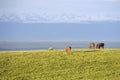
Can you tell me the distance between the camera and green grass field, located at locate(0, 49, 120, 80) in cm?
5219

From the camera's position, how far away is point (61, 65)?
57531 mm

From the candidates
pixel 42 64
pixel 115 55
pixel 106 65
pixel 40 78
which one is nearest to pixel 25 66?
pixel 42 64

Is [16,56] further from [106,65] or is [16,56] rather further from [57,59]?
[106,65]

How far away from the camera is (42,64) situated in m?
58.0

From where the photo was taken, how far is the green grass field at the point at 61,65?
52.2m

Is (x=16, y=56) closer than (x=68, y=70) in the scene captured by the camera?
No

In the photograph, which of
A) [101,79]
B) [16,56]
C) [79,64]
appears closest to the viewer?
[101,79]

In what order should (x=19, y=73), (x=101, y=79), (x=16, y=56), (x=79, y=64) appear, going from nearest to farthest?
(x=101, y=79) < (x=19, y=73) < (x=79, y=64) < (x=16, y=56)

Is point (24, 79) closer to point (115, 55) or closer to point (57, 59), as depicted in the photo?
point (57, 59)

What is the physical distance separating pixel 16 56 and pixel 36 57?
3.24 meters

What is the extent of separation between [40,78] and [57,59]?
30.4 feet

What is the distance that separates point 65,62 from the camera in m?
58.8

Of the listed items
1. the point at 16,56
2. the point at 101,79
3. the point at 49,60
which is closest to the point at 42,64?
the point at 49,60

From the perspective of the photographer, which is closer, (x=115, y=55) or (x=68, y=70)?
(x=68, y=70)
